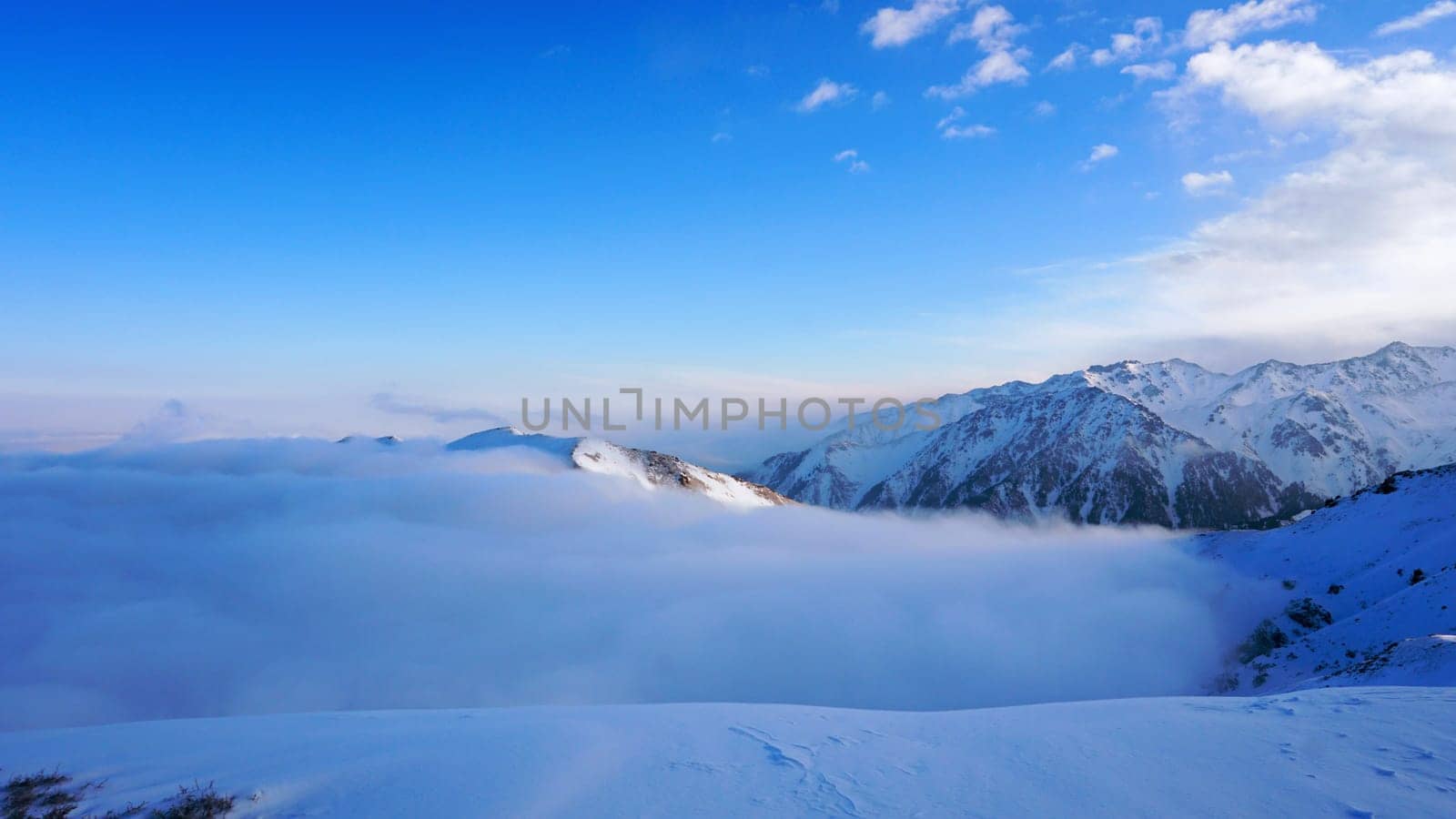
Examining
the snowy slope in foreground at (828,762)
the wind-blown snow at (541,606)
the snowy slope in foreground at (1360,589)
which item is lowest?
the wind-blown snow at (541,606)

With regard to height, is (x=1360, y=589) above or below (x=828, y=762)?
below

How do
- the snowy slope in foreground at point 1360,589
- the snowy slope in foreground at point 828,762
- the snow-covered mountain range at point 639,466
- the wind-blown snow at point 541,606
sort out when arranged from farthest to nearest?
the snow-covered mountain range at point 639,466, the wind-blown snow at point 541,606, the snowy slope in foreground at point 1360,589, the snowy slope in foreground at point 828,762

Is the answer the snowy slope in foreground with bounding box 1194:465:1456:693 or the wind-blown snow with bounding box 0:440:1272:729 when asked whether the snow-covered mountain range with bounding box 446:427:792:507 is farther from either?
the snowy slope in foreground with bounding box 1194:465:1456:693

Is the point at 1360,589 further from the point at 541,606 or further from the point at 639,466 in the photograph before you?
the point at 639,466

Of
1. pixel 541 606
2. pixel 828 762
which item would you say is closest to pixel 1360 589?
pixel 828 762

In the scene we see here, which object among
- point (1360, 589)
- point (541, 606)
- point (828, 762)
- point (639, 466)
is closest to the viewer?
point (828, 762)

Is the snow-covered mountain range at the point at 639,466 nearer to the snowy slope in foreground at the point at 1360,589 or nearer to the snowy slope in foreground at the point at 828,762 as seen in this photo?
the snowy slope in foreground at the point at 1360,589

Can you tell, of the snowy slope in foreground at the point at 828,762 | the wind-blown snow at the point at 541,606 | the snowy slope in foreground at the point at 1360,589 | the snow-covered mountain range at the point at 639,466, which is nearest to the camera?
the snowy slope in foreground at the point at 828,762

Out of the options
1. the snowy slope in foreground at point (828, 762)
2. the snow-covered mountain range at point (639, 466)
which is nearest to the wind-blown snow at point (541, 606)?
the snow-covered mountain range at point (639, 466)
